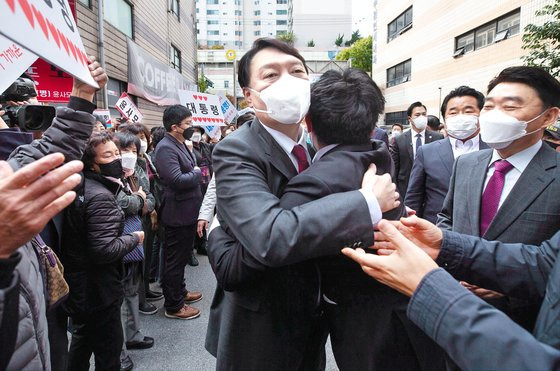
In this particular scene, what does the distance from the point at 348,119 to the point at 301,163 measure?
0.30m

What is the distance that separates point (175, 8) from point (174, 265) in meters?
13.5

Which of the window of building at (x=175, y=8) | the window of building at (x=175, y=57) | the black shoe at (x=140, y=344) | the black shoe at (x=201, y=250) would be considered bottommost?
the black shoe at (x=201, y=250)

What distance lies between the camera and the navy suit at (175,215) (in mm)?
3838

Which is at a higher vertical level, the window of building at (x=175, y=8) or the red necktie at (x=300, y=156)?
the window of building at (x=175, y=8)

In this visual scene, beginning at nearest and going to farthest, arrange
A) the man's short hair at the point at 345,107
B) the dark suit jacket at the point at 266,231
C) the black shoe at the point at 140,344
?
the dark suit jacket at the point at 266,231
the man's short hair at the point at 345,107
the black shoe at the point at 140,344

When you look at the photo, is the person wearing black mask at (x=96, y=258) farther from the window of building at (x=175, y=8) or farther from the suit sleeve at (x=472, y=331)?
the window of building at (x=175, y=8)

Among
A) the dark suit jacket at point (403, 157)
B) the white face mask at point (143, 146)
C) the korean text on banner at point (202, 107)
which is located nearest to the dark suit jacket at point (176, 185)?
the white face mask at point (143, 146)

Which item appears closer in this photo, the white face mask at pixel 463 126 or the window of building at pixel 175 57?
the white face mask at pixel 463 126

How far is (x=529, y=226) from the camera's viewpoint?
179 centimetres

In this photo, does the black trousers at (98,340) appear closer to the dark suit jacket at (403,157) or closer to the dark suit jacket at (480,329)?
the dark suit jacket at (480,329)

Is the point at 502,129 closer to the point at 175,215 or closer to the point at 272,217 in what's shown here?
the point at 272,217

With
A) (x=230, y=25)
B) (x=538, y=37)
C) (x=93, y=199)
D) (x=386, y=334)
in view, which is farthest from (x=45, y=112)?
(x=230, y=25)

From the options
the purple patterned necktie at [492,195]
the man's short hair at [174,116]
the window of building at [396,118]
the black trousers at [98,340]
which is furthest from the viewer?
the window of building at [396,118]

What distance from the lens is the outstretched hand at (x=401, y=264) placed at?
1.06m
